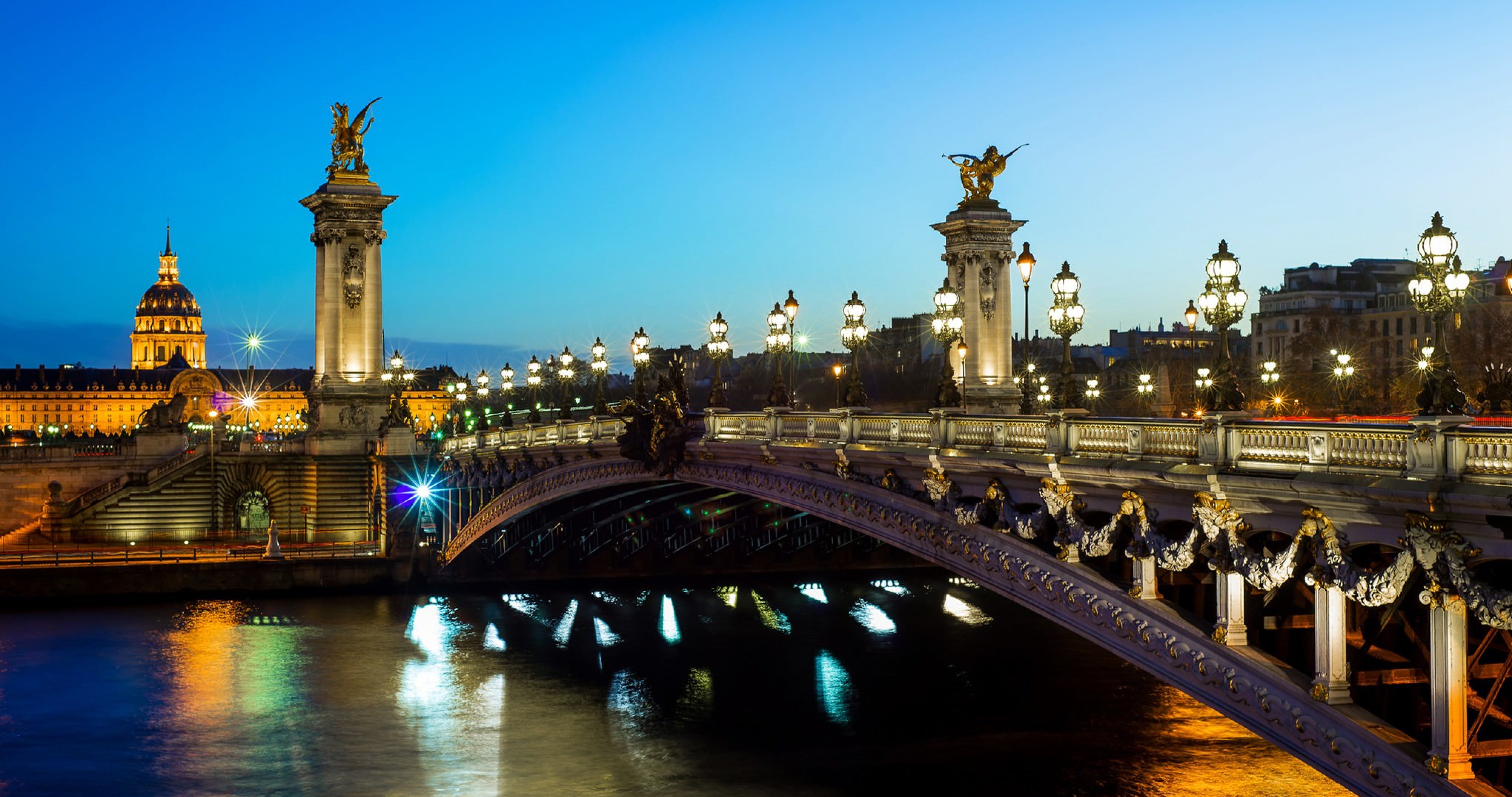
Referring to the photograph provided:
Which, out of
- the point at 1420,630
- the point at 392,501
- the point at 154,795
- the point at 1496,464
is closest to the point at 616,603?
the point at 392,501

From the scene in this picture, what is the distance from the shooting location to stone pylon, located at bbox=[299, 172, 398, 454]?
226 feet

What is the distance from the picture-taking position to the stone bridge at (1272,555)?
1479 centimetres

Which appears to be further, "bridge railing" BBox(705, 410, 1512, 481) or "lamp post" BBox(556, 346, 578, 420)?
"lamp post" BBox(556, 346, 578, 420)

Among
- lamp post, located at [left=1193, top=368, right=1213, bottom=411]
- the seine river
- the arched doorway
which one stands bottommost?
the seine river

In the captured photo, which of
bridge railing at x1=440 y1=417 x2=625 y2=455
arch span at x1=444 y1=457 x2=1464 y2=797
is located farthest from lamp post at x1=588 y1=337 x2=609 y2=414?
arch span at x1=444 y1=457 x2=1464 y2=797

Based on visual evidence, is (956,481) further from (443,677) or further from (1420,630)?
(443,677)

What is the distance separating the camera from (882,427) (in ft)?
93.7

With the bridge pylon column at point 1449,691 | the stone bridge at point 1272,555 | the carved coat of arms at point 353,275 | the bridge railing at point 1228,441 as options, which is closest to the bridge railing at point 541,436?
the carved coat of arms at point 353,275

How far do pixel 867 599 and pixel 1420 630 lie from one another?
129 feet

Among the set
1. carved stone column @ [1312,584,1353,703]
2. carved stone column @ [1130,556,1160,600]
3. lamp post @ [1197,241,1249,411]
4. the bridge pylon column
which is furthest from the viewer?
carved stone column @ [1130,556,1160,600]

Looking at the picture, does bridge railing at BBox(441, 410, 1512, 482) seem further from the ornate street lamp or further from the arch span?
the ornate street lamp

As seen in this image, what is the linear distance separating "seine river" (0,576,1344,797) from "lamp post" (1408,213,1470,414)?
9.80 meters

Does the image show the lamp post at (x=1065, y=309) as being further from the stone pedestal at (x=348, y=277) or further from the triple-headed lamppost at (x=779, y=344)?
the stone pedestal at (x=348, y=277)

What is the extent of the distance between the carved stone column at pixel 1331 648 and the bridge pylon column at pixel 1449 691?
1.52 meters
